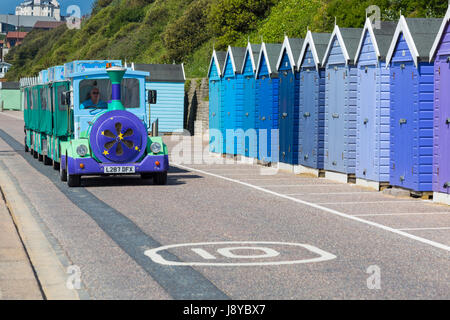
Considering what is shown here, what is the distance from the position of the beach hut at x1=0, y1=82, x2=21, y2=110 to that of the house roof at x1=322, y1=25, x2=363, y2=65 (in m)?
85.4

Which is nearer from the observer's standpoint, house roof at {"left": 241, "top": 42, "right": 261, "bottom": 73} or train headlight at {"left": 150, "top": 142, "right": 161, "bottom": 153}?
train headlight at {"left": 150, "top": 142, "right": 161, "bottom": 153}

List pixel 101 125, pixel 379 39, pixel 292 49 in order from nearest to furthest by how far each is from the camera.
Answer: pixel 101 125 < pixel 379 39 < pixel 292 49

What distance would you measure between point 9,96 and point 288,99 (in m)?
84.3

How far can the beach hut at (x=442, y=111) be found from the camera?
1423 centimetres

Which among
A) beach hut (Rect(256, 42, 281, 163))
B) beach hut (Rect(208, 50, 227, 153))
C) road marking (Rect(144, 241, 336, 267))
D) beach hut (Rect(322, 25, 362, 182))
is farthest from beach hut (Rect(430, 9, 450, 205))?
beach hut (Rect(208, 50, 227, 153))

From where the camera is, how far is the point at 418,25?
51.9 ft

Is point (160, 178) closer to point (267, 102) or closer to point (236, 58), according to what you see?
point (267, 102)

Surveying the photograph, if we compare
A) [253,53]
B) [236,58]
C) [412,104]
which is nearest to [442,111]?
[412,104]

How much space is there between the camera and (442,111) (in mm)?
14453

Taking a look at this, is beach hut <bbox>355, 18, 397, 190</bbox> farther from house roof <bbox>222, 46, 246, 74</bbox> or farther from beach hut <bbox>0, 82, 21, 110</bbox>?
beach hut <bbox>0, 82, 21, 110</bbox>

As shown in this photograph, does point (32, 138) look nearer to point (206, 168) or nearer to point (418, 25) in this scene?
point (206, 168)

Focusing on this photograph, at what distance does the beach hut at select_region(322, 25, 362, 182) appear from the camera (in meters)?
18.3

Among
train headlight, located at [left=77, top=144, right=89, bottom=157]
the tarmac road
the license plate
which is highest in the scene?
train headlight, located at [left=77, top=144, right=89, bottom=157]
